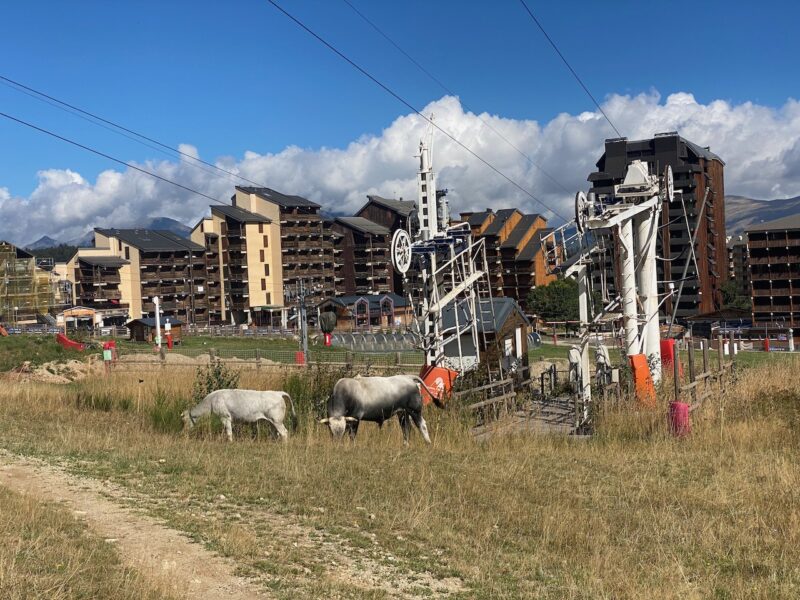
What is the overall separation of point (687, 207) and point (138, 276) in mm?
68738

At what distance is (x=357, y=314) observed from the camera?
102 metres

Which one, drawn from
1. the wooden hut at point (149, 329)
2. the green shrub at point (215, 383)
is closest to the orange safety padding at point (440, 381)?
the green shrub at point (215, 383)

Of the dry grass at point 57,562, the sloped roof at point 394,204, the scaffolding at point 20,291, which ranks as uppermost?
the sloped roof at point 394,204

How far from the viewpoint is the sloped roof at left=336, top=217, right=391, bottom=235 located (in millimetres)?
128750

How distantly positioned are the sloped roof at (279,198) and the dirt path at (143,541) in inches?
4330

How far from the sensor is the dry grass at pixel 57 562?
7.21 m

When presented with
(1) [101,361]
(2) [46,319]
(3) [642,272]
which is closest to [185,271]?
(2) [46,319]

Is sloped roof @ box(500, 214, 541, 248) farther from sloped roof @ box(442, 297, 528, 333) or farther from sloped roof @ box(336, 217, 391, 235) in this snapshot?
sloped roof @ box(442, 297, 528, 333)

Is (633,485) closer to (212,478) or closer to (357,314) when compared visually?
(212,478)

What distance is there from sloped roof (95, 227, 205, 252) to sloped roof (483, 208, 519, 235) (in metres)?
39.0

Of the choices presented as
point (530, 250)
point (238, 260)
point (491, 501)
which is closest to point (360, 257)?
point (238, 260)

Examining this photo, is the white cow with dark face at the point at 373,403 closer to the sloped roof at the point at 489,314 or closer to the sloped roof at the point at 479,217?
the sloped roof at the point at 489,314

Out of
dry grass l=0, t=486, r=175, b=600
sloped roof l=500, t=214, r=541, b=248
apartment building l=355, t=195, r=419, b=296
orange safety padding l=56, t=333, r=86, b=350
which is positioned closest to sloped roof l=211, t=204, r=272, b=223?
apartment building l=355, t=195, r=419, b=296

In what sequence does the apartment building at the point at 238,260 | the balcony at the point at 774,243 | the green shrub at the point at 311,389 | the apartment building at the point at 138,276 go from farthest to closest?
the apartment building at the point at 238,260 → the apartment building at the point at 138,276 → the balcony at the point at 774,243 → the green shrub at the point at 311,389
